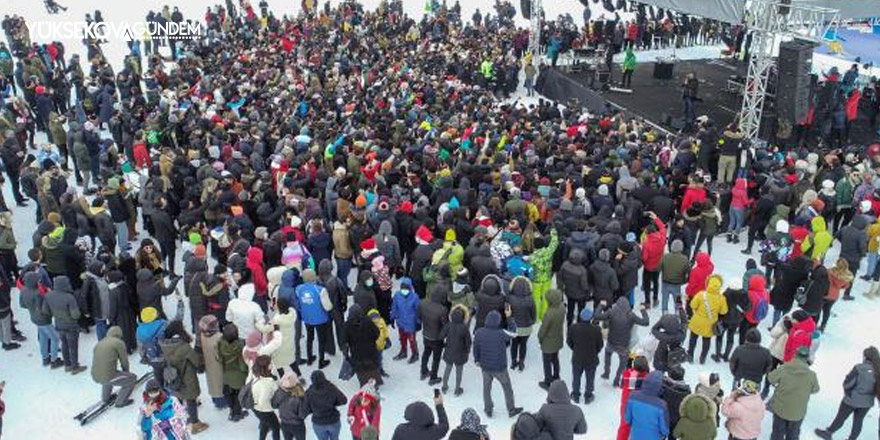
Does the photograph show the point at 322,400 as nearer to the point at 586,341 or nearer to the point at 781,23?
the point at 586,341

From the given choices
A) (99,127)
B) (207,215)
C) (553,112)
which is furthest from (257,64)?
(207,215)

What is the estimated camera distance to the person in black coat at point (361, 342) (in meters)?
7.72

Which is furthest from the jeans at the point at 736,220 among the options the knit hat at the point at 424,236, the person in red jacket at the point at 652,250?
the knit hat at the point at 424,236

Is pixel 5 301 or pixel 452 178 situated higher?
pixel 452 178

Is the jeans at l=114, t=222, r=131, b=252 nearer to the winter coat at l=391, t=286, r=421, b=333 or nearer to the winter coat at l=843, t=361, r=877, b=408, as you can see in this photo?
the winter coat at l=391, t=286, r=421, b=333

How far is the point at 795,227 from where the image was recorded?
10016 millimetres

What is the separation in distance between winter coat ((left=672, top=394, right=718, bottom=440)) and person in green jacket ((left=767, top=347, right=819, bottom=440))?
1.04 m

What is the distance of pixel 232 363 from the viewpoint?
761 centimetres

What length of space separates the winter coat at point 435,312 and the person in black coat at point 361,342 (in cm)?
61

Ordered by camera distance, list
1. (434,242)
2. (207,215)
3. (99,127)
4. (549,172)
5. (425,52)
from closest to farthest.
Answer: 1. (434,242)
2. (207,215)
3. (549,172)
4. (99,127)
5. (425,52)

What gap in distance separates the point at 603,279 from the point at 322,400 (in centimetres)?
379

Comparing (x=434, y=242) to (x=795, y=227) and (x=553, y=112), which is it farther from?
(x=553, y=112)

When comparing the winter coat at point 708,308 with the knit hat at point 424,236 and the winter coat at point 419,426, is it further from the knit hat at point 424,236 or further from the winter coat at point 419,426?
the winter coat at point 419,426

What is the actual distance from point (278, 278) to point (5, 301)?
3391mm
